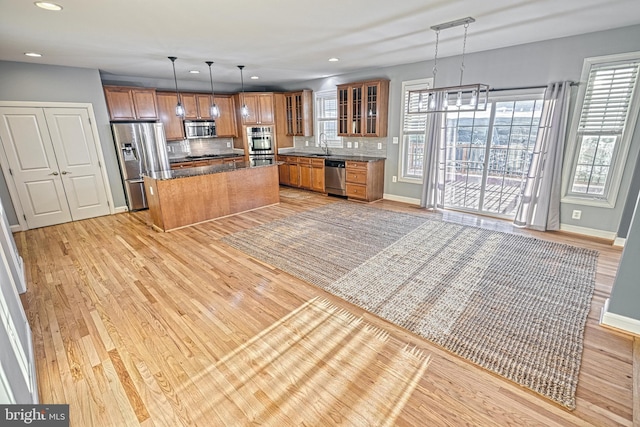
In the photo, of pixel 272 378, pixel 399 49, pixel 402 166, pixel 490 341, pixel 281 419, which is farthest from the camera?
pixel 402 166

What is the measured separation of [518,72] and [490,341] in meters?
4.00

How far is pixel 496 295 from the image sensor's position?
2719mm

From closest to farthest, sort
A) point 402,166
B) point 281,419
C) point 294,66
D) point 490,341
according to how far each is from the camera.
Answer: point 281,419
point 490,341
point 294,66
point 402,166

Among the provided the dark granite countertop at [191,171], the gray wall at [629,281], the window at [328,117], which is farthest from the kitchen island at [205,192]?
the gray wall at [629,281]

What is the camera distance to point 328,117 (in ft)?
23.5

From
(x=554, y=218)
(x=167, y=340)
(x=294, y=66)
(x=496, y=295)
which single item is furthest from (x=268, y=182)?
(x=554, y=218)

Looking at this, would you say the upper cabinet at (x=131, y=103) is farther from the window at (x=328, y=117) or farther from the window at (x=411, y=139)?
the window at (x=411, y=139)

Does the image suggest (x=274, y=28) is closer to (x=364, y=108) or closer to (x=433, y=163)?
(x=364, y=108)

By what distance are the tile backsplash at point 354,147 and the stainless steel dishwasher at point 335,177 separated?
662mm

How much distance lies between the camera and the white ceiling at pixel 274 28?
2.64 m

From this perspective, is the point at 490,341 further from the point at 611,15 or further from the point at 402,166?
the point at 402,166

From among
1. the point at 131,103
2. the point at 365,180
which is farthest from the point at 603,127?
the point at 131,103

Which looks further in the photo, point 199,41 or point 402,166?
point 402,166

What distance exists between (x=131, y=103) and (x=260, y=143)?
9.50 feet
